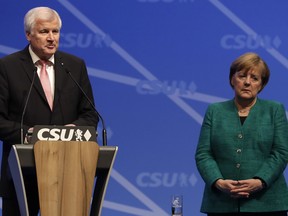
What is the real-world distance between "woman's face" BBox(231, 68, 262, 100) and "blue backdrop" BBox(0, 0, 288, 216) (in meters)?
1.18

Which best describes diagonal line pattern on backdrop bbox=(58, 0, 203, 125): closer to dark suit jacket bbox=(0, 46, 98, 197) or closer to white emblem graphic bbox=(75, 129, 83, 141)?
dark suit jacket bbox=(0, 46, 98, 197)

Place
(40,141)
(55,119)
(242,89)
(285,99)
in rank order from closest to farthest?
(40,141), (55,119), (242,89), (285,99)

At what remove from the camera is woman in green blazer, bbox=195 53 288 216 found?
357 centimetres

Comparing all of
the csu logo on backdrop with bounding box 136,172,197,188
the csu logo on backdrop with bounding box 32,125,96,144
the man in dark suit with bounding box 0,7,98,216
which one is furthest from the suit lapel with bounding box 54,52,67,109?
the csu logo on backdrop with bounding box 136,172,197,188

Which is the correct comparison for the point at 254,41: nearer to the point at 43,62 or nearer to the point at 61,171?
the point at 43,62

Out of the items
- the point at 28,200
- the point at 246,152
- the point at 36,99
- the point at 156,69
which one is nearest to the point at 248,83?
the point at 246,152

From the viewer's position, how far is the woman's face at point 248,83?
12.0 ft

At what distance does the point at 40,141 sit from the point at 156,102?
2.00 m

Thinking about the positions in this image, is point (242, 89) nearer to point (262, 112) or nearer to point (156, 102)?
point (262, 112)

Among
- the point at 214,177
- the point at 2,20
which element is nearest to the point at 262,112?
the point at 214,177

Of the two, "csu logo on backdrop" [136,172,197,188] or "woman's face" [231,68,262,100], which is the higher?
"woman's face" [231,68,262,100]

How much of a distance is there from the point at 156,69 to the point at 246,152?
140 centimetres

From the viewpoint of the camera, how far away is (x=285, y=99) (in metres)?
4.83

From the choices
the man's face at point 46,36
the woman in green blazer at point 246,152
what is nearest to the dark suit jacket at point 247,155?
the woman in green blazer at point 246,152
